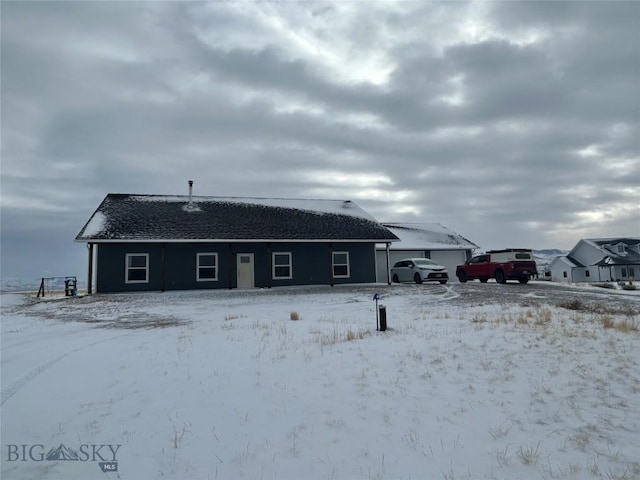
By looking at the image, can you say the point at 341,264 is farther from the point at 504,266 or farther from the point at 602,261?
the point at 602,261

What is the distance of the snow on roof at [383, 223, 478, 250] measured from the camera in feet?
109

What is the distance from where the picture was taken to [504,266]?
25.1 metres

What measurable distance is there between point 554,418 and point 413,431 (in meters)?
1.95

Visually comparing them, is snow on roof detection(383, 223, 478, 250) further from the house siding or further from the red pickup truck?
the house siding

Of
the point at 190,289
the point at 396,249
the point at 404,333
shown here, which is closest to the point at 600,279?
the point at 396,249

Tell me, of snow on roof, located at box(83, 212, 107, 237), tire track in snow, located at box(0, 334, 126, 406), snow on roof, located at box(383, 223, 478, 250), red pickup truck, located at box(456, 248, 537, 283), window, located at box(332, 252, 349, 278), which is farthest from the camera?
snow on roof, located at box(383, 223, 478, 250)

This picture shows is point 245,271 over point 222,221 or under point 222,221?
under

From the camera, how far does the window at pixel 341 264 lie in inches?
1039

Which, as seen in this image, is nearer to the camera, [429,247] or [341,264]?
[341,264]

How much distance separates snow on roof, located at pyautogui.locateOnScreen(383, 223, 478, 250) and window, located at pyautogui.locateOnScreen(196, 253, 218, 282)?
13.8 metres

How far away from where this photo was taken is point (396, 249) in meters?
32.2

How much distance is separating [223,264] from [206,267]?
Result: 2.98 feet

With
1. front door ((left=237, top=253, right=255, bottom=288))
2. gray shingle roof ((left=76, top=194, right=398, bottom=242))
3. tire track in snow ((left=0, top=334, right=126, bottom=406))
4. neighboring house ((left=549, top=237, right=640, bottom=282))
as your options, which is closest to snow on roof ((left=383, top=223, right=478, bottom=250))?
gray shingle roof ((left=76, top=194, right=398, bottom=242))

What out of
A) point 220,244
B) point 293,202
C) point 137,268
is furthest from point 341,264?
point 137,268
